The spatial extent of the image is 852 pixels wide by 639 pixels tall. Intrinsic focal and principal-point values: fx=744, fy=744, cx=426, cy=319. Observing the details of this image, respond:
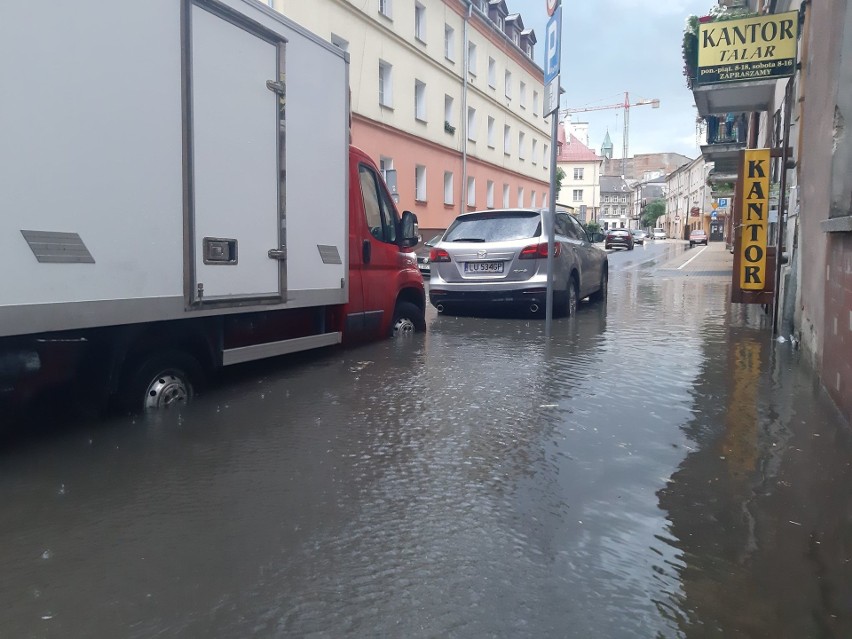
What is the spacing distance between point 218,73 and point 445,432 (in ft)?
9.68

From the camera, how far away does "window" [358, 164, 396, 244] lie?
24.8ft

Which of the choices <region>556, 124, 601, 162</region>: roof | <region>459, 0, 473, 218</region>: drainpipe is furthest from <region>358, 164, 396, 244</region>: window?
<region>556, 124, 601, 162</region>: roof

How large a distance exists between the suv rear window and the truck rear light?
8.7 inches

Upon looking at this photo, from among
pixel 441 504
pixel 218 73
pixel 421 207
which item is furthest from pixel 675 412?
pixel 421 207

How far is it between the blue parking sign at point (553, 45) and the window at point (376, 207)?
262 cm

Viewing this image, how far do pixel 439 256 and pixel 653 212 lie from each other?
118m

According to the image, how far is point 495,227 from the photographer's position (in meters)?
11.0

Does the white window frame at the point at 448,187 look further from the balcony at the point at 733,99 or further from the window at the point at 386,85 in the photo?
the balcony at the point at 733,99

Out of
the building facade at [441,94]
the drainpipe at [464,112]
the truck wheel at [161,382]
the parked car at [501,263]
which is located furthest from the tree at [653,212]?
the truck wheel at [161,382]

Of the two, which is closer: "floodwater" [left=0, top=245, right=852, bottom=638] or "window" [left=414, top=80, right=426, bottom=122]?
"floodwater" [left=0, top=245, right=852, bottom=638]

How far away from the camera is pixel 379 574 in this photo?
2.85 m

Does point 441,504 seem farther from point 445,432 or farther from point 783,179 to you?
point 783,179

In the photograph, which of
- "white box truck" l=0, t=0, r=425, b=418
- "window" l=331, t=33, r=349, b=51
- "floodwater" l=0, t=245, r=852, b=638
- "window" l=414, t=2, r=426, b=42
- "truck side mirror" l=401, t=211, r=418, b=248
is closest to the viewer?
"floodwater" l=0, t=245, r=852, b=638

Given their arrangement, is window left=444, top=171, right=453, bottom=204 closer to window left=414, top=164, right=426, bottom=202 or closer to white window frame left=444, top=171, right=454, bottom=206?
white window frame left=444, top=171, right=454, bottom=206
